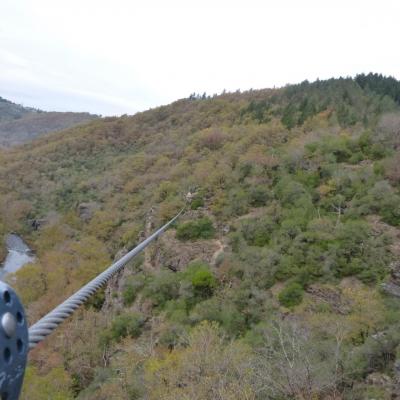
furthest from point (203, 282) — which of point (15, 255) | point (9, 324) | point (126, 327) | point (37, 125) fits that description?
point (37, 125)

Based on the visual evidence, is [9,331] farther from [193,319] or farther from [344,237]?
[344,237]

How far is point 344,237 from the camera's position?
1958cm

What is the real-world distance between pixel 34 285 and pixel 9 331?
3341 centimetres

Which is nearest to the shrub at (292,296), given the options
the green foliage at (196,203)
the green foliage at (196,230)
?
the green foliage at (196,230)

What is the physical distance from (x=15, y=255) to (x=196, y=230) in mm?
33022

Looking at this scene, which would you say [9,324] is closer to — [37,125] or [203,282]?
[203,282]

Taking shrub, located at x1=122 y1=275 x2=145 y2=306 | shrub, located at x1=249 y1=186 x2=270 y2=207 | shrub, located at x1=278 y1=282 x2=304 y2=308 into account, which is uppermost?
shrub, located at x1=249 y1=186 x2=270 y2=207

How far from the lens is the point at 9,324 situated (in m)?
1.09

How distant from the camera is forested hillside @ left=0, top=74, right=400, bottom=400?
12148 mm

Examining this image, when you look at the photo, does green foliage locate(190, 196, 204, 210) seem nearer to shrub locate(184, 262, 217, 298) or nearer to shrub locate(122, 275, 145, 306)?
shrub locate(122, 275, 145, 306)

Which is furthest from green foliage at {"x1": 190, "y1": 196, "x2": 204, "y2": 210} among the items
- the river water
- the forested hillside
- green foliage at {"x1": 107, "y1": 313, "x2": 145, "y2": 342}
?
the river water

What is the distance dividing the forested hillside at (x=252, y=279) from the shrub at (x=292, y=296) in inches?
2.4

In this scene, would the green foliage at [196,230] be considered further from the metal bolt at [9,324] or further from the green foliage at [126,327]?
the metal bolt at [9,324]

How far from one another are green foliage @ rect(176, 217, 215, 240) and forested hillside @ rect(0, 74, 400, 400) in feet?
0.29
